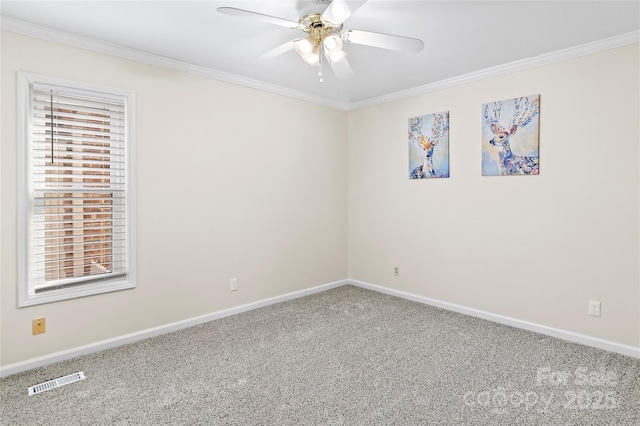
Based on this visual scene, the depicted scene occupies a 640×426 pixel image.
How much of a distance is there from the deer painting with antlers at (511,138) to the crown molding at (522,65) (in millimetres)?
276

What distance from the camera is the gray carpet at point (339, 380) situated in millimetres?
2012

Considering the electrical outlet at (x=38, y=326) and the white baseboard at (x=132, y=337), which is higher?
the electrical outlet at (x=38, y=326)

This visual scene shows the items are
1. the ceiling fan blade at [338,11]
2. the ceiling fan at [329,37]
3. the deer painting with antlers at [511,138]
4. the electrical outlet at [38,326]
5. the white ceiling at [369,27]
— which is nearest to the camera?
the ceiling fan blade at [338,11]

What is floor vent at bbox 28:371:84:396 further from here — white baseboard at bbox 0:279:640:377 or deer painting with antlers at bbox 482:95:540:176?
deer painting with antlers at bbox 482:95:540:176

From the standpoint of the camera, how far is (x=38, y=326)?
2.55 metres

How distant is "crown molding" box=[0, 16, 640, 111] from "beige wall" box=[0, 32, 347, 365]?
6 cm

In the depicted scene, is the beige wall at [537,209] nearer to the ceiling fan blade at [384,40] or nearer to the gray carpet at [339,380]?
the gray carpet at [339,380]

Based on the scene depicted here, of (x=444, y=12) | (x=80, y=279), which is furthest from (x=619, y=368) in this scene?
(x=80, y=279)

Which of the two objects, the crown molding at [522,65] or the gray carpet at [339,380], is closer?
the gray carpet at [339,380]

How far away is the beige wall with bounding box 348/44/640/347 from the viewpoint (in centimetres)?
273

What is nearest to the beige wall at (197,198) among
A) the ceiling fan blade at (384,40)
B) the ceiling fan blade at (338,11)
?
the ceiling fan blade at (384,40)

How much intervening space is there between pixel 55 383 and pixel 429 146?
3.75 metres

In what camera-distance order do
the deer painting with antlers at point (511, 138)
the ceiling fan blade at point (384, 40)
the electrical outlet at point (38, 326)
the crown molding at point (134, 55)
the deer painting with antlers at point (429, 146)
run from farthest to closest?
the deer painting with antlers at point (429, 146)
the deer painting with antlers at point (511, 138)
the electrical outlet at point (38, 326)
the crown molding at point (134, 55)
the ceiling fan blade at point (384, 40)

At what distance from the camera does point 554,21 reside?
243cm
